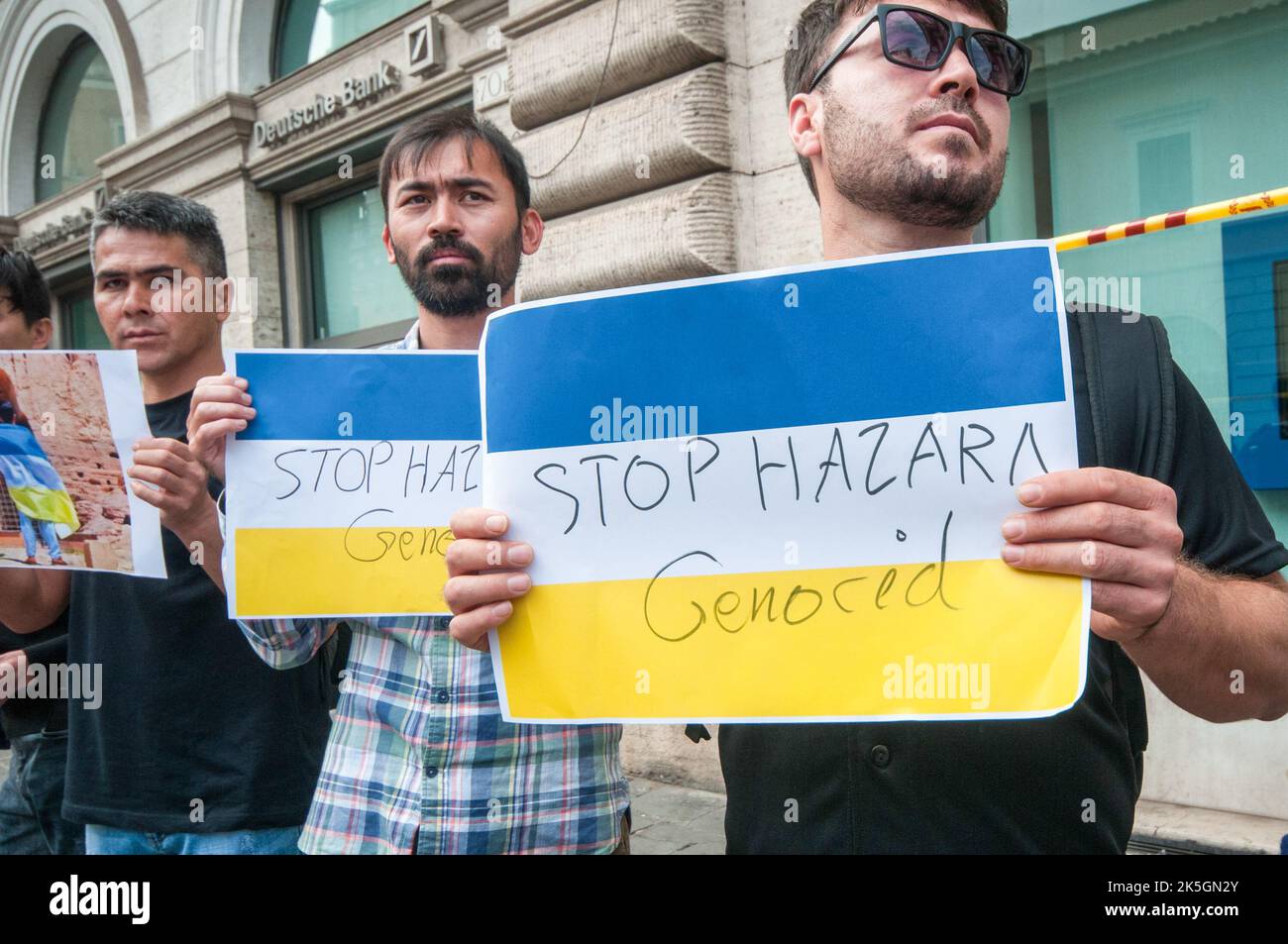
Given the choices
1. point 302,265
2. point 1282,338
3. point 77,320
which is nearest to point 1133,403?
point 1282,338

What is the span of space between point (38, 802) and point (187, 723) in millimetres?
754

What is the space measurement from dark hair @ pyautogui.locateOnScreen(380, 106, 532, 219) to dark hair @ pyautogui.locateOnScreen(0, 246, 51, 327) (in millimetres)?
1400

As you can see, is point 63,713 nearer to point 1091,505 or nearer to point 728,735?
point 728,735

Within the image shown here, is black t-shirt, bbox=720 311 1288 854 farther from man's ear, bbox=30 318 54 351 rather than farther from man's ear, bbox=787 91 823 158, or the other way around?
man's ear, bbox=30 318 54 351

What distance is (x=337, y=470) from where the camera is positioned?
167cm

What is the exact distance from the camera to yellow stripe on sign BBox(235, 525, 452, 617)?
1623 mm

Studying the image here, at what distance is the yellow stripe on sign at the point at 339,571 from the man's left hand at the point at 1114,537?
3.13 feet

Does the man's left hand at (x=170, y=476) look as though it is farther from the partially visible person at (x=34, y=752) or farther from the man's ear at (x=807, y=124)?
the man's ear at (x=807, y=124)

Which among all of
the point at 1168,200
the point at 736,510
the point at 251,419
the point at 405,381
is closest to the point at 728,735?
the point at 736,510

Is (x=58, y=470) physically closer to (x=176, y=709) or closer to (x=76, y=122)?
(x=176, y=709)

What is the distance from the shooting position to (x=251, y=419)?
165cm

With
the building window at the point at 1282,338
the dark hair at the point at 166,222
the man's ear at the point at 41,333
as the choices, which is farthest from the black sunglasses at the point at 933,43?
the building window at the point at 1282,338

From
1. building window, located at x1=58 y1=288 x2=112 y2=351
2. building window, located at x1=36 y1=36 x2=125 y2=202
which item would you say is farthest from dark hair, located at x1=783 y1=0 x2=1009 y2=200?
building window, located at x1=58 y1=288 x2=112 y2=351
